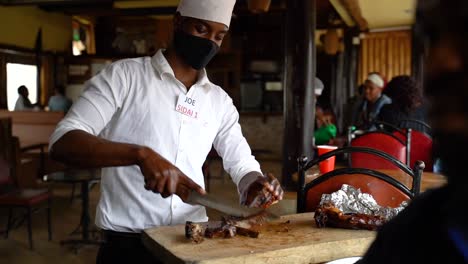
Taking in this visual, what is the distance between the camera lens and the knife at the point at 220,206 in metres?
1.36

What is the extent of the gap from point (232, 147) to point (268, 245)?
17.2 inches

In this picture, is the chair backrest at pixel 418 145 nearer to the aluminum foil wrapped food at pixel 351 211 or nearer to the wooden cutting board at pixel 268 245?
the aluminum foil wrapped food at pixel 351 211

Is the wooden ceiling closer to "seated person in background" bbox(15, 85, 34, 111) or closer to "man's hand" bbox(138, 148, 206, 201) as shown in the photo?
"seated person in background" bbox(15, 85, 34, 111)

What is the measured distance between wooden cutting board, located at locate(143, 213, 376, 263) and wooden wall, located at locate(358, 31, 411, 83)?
1030cm

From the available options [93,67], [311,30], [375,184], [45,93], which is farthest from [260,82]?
[375,184]

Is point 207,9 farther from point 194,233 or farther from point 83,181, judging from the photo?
point 83,181

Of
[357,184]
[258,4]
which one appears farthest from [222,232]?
[258,4]

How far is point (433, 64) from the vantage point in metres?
0.44

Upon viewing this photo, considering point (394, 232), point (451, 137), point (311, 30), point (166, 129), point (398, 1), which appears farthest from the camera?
point (398, 1)

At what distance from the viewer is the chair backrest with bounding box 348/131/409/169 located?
3.69 metres

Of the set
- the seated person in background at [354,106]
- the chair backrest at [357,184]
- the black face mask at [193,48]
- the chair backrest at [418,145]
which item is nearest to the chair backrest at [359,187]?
the chair backrest at [357,184]

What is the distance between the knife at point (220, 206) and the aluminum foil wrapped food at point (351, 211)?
0.31 metres

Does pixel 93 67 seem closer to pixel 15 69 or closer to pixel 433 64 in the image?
pixel 15 69

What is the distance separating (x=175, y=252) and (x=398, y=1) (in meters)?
7.98
